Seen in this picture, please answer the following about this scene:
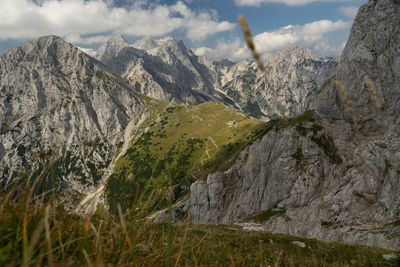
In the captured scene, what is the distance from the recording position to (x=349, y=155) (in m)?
72.7

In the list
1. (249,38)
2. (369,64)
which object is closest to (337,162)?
(369,64)

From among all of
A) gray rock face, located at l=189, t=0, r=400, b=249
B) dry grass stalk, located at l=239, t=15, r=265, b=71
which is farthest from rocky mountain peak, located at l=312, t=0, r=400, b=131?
dry grass stalk, located at l=239, t=15, r=265, b=71

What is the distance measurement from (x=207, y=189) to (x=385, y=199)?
68.2m

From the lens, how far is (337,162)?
71375 millimetres

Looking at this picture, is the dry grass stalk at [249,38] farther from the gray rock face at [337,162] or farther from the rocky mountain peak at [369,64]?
the rocky mountain peak at [369,64]

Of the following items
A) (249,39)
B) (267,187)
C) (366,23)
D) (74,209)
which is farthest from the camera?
(366,23)

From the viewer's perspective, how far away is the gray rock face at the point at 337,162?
53.7m

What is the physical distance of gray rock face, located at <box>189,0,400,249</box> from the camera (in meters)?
53.7

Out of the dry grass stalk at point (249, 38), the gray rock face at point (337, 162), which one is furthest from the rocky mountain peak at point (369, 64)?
the dry grass stalk at point (249, 38)

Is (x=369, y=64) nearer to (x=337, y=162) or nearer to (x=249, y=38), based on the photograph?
(x=337, y=162)

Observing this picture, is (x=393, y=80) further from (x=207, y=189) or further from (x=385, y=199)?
(x=207, y=189)

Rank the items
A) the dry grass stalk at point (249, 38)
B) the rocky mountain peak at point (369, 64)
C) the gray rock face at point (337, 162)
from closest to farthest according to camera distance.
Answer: the dry grass stalk at point (249, 38) → the gray rock face at point (337, 162) → the rocky mountain peak at point (369, 64)

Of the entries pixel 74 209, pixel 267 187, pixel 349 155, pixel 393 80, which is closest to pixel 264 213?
pixel 267 187

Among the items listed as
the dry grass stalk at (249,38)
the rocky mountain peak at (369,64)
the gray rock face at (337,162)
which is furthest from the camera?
the rocky mountain peak at (369,64)
